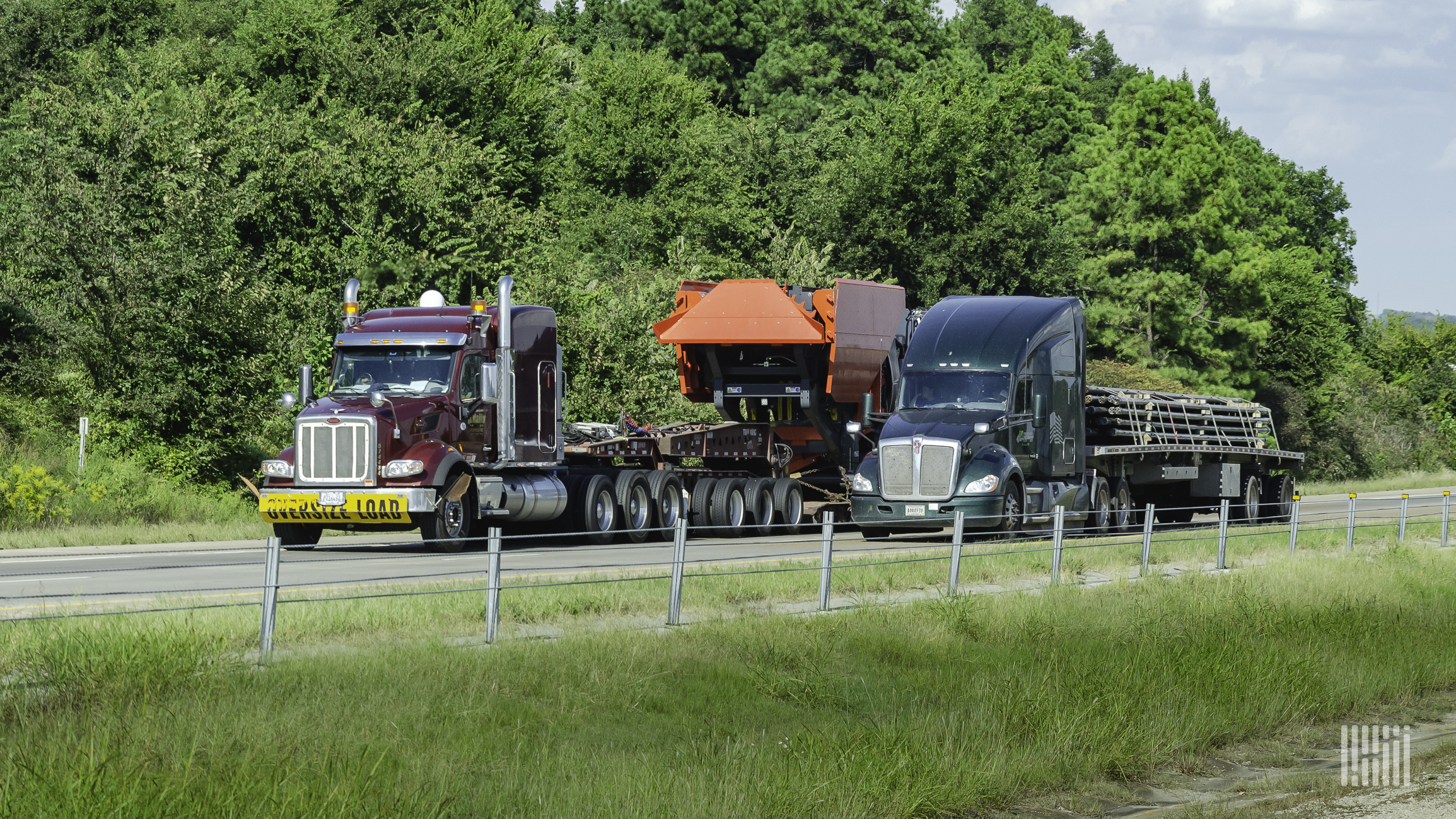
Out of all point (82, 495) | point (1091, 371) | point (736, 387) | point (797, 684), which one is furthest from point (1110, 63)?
point (797, 684)

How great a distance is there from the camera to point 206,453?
2811 cm

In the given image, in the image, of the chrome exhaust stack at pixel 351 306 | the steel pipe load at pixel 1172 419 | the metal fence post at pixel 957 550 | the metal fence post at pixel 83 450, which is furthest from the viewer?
the steel pipe load at pixel 1172 419

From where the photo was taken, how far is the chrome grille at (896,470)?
24.2 meters

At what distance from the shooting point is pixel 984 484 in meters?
23.7

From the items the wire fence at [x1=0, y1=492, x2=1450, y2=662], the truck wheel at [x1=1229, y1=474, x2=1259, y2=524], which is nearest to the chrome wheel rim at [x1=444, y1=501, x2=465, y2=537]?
the wire fence at [x1=0, y1=492, x2=1450, y2=662]

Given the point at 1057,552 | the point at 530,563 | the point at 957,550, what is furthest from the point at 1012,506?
the point at 530,563

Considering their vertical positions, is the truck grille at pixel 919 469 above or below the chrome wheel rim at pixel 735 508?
above

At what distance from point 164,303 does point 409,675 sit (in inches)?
772

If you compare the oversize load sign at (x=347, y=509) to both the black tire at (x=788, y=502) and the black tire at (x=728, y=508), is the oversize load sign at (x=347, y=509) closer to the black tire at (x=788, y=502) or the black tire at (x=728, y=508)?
the black tire at (x=728, y=508)

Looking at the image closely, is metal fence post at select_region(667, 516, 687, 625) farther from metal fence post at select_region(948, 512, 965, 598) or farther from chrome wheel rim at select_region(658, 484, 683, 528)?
chrome wheel rim at select_region(658, 484, 683, 528)

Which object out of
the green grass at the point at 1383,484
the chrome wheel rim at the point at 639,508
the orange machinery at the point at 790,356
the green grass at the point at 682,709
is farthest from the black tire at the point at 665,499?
the green grass at the point at 1383,484

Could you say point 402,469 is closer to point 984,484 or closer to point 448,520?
point 448,520

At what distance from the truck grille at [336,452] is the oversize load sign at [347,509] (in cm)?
27

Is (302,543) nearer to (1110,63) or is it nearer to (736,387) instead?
(736,387)
